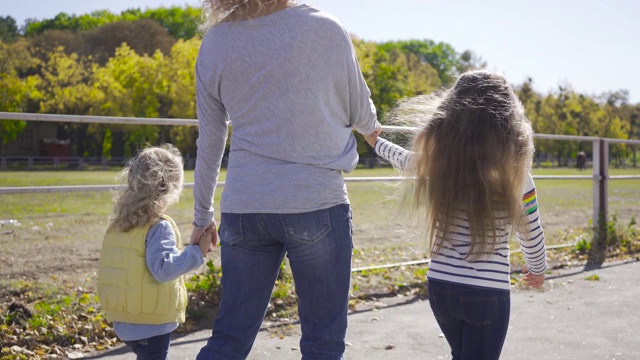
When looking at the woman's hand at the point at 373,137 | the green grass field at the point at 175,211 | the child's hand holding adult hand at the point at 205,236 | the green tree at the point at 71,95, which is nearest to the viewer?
the child's hand holding adult hand at the point at 205,236

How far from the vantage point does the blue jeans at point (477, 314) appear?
2.73 metres

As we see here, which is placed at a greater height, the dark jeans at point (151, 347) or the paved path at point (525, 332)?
the dark jeans at point (151, 347)

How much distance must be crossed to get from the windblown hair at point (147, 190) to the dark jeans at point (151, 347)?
1.61ft

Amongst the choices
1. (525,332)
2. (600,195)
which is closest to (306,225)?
(525,332)

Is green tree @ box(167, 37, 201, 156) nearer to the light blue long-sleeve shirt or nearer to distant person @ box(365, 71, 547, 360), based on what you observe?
the light blue long-sleeve shirt

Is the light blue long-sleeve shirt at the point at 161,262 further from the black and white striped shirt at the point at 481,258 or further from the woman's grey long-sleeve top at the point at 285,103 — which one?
the black and white striped shirt at the point at 481,258

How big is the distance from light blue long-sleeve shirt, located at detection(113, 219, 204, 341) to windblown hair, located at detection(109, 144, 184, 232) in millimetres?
73

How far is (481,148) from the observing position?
284 centimetres

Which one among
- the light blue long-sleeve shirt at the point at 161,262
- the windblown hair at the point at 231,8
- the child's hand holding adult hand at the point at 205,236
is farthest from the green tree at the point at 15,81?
the windblown hair at the point at 231,8

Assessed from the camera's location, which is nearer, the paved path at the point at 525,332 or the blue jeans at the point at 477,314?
the blue jeans at the point at 477,314

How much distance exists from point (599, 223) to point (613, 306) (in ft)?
9.72

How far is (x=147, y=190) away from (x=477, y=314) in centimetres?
150

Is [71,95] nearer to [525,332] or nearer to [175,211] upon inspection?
[175,211]

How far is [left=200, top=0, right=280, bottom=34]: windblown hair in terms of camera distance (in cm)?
249
